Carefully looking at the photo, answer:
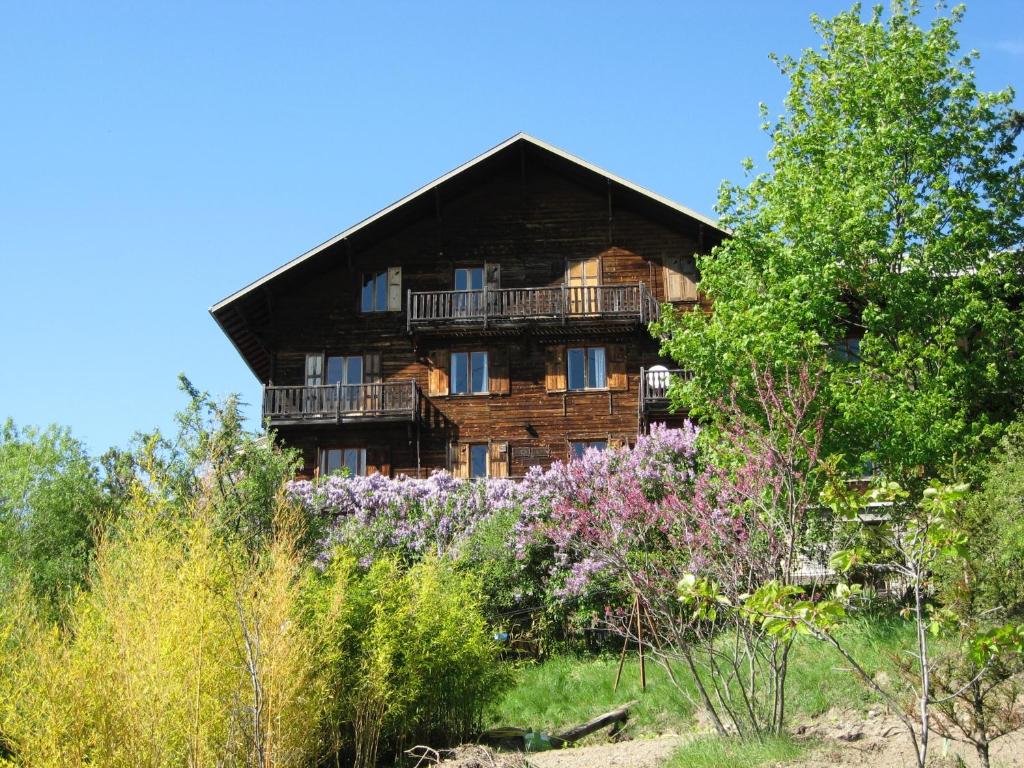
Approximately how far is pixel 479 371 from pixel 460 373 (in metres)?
0.54

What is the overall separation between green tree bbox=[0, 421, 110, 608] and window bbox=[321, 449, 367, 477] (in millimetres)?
5828

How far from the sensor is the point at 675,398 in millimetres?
23344

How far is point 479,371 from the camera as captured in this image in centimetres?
2973

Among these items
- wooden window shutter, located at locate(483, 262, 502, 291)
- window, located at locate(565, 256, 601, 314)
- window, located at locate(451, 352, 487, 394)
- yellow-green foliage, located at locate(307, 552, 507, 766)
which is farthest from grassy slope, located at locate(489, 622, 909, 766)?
wooden window shutter, located at locate(483, 262, 502, 291)

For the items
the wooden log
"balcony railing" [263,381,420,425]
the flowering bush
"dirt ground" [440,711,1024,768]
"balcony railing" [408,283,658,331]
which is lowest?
the wooden log

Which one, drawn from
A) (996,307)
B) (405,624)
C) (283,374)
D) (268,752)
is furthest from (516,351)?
(268,752)

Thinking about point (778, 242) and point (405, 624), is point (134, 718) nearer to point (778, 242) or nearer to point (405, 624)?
point (405, 624)

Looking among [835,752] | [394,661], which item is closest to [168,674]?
[394,661]

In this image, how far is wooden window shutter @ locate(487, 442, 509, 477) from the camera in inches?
1135

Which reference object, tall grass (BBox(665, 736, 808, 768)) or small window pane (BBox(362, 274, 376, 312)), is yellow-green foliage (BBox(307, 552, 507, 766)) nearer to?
tall grass (BBox(665, 736, 808, 768))

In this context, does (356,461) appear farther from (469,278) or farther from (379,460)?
(469,278)

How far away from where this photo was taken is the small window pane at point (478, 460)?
29.1 meters

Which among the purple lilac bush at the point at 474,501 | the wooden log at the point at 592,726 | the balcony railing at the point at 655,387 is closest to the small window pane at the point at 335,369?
the purple lilac bush at the point at 474,501

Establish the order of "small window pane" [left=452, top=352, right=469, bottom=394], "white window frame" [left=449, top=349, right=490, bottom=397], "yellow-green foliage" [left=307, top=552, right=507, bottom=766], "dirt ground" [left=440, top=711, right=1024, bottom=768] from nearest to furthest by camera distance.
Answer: "dirt ground" [left=440, top=711, right=1024, bottom=768] → "yellow-green foliage" [left=307, top=552, right=507, bottom=766] → "white window frame" [left=449, top=349, right=490, bottom=397] → "small window pane" [left=452, top=352, right=469, bottom=394]
